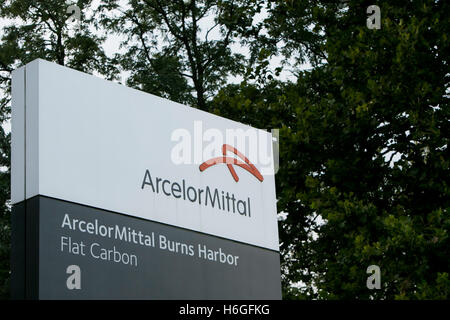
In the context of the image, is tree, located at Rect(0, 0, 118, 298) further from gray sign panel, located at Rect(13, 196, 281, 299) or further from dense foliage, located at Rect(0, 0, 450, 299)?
gray sign panel, located at Rect(13, 196, 281, 299)

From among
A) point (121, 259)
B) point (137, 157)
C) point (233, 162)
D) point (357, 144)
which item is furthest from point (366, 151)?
point (121, 259)

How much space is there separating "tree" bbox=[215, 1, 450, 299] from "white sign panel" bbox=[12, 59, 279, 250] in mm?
5429

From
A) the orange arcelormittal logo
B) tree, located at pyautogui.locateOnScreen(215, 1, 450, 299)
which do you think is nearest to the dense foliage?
tree, located at pyautogui.locateOnScreen(215, 1, 450, 299)

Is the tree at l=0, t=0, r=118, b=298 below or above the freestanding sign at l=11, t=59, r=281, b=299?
above

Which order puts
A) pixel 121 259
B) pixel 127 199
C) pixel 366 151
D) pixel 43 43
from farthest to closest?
pixel 43 43, pixel 366 151, pixel 127 199, pixel 121 259

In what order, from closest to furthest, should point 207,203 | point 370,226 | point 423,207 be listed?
point 207,203 < point 370,226 < point 423,207

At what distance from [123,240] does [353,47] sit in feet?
31.1

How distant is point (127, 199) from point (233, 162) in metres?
1.27

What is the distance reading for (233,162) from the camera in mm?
7809

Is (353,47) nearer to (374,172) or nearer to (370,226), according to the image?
(374,172)

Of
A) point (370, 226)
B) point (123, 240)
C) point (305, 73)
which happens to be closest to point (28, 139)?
point (123, 240)

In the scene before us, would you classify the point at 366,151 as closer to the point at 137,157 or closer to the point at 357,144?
the point at 357,144

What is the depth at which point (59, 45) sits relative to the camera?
20703mm

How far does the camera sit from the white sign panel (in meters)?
6.49
